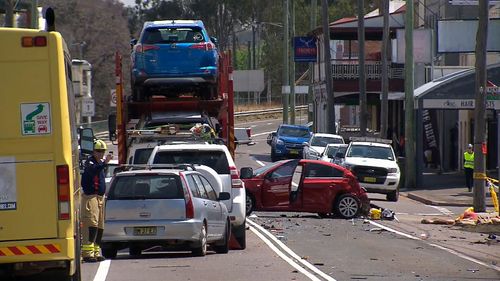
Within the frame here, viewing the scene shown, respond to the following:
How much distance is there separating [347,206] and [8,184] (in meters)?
18.4

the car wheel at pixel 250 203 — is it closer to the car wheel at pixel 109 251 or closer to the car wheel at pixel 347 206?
the car wheel at pixel 347 206

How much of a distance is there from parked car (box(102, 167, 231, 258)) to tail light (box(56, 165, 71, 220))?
261 inches

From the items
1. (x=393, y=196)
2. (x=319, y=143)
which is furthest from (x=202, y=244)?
(x=319, y=143)

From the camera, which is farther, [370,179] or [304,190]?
[370,179]

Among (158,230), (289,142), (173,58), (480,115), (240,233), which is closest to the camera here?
(158,230)

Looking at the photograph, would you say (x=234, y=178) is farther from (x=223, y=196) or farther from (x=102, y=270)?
(x=102, y=270)

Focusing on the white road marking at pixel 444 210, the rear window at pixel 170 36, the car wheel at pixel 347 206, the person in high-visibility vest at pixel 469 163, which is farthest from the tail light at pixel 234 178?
the person in high-visibility vest at pixel 469 163

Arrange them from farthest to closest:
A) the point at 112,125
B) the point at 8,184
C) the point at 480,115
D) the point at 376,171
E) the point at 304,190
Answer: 1. the point at 376,171
2. the point at 480,115
3. the point at 304,190
4. the point at 112,125
5. the point at 8,184

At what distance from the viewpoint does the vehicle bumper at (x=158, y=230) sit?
59.9 feet

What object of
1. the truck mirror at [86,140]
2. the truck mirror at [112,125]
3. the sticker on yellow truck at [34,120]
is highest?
the sticker on yellow truck at [34,120]

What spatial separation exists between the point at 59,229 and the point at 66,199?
321 mm

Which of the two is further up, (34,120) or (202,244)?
(34,120)

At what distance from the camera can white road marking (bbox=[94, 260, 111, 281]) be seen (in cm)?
1555

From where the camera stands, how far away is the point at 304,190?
29.0 meters
